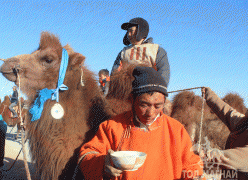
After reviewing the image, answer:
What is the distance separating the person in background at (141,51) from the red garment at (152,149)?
95cm

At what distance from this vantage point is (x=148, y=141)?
6.14 feet

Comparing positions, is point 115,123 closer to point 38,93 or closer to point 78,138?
point 78,138

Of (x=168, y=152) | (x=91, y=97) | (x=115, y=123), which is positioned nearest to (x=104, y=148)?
(x=115, y=123)

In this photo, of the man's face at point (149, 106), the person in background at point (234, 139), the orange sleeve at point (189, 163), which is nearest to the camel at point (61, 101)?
the man's face at point (149, 106)

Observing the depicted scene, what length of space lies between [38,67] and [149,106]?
1722 millimetres

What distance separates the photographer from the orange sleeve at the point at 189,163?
1758 mm

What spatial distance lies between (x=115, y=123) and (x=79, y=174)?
0.79 meters

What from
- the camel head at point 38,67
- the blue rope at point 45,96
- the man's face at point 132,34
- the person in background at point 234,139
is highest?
the man's face at point 132,34

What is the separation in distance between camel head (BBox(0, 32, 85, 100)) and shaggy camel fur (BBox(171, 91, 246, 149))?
5.57 ft

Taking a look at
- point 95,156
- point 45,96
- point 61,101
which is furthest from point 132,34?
point 95,156

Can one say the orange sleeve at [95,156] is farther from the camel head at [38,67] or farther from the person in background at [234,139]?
the camel head at [38,67]

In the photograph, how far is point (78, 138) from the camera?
7.92ft

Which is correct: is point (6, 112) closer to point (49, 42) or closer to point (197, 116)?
point (49, 42)

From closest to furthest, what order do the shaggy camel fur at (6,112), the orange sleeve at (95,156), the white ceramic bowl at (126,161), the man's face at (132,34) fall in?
the white ceramic bowl at (126,161)
the orange sleeve at (95,156)
the man's face at (132,34)
the shaggy camel fur at (6,112)
